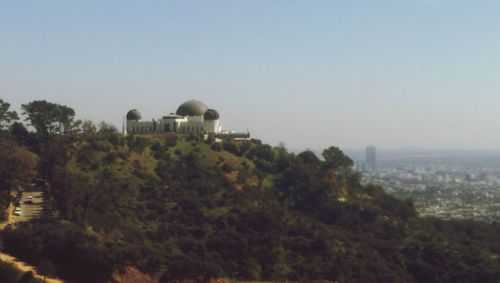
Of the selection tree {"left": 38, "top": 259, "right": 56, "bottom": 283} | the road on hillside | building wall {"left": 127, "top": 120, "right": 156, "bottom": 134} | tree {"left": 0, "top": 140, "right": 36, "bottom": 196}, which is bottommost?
tree {"left": 38, "top": 259, "right": 56, "bottom": 283}

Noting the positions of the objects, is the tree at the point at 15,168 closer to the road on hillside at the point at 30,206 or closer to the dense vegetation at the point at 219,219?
the dense vegetation at the point at 219,219

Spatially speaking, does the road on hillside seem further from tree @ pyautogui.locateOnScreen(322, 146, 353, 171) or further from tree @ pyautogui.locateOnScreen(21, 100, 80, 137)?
tree @ pyautogui.locateOnScreen(322, 146, 353, 171)

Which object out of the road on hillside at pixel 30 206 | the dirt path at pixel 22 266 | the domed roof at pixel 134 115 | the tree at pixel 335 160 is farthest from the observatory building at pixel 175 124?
the dirt path at pixel 22 266

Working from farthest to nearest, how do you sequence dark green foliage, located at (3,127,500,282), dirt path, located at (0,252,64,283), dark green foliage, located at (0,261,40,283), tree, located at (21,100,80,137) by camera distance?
tree, located at (21,100,80,137) → dark green foliage, located at (3,127,500,282) → dirt path, located at (0,252,64,283) → dark green foliage, located at (0,261,40,283)

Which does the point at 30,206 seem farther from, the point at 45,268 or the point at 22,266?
the point at 45,268

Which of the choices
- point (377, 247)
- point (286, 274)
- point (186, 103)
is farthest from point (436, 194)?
point (286, 274)

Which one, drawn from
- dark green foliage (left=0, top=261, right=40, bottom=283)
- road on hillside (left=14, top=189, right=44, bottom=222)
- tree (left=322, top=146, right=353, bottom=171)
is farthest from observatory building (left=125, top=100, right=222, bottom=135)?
dark green foliage (left=0, top=261, right=40, bottom=283)

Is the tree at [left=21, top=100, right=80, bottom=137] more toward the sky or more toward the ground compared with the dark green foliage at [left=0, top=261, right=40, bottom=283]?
more toward the sky
